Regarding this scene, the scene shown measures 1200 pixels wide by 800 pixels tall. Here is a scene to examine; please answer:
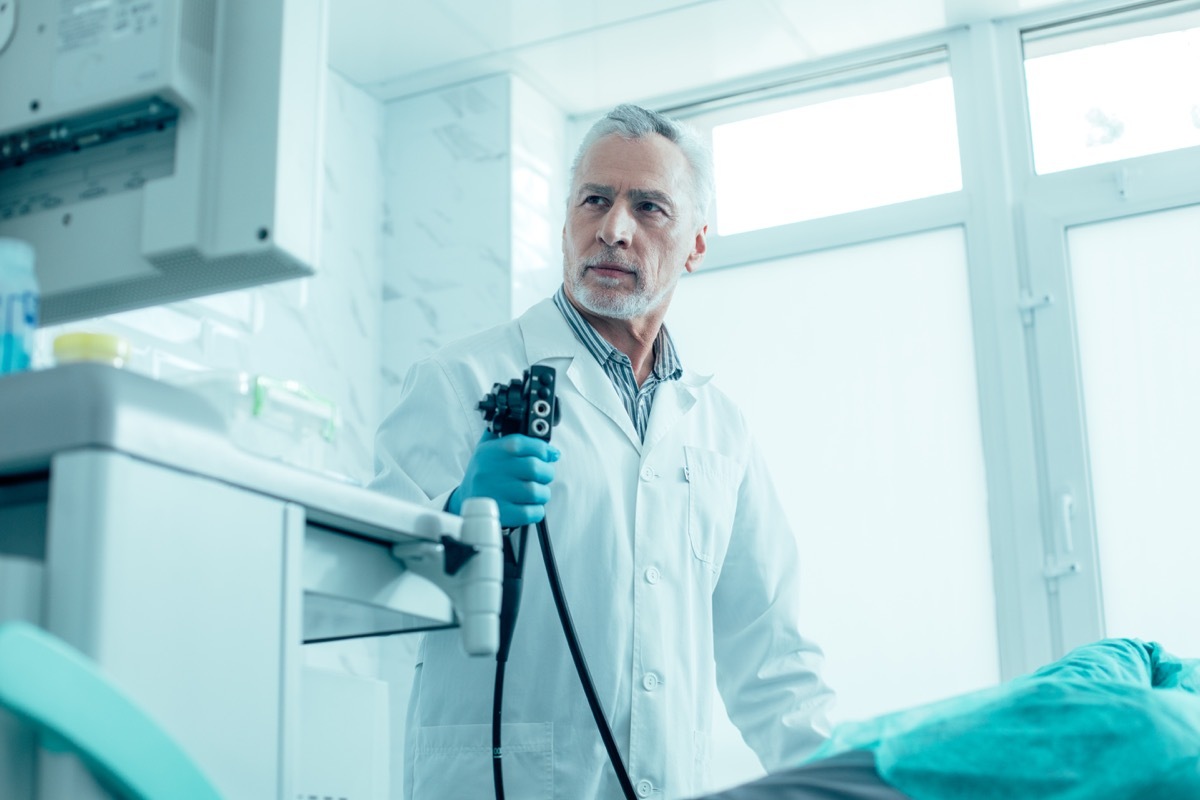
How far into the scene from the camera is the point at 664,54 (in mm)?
3516

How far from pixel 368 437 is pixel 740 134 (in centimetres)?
137

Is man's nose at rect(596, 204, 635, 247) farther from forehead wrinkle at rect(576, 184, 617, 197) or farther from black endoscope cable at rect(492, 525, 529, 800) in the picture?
black endoscope cable at rect(492, 525, 529, 800)

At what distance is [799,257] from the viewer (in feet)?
11.6

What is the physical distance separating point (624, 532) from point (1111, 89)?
2.26m

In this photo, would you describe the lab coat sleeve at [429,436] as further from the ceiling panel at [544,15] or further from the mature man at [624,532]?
the ceiling panel at [544,15]

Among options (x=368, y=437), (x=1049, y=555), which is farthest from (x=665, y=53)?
(x=1049, y=555)

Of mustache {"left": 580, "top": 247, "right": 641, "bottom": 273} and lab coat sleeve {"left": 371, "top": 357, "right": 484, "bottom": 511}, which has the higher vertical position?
mustache {"left": 580, "top": 247, "right": 641, "bottom": 273}

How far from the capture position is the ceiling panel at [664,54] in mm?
3354

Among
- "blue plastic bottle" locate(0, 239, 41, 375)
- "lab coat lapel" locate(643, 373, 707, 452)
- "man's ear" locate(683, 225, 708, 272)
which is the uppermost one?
"man's ear" locate(683, 225, 708, 272)

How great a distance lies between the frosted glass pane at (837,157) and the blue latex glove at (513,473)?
2342 millimetres

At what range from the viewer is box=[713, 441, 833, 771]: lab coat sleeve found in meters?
1.79

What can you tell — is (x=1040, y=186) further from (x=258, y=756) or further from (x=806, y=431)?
(x=258, y=756)

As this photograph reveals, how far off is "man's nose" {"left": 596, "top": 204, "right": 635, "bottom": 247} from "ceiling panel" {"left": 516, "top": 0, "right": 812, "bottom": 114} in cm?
148

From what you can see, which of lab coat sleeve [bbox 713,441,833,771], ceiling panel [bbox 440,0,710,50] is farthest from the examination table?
ceiling panel [bbox 440,0,710,50]
